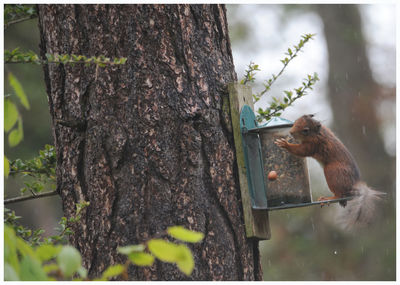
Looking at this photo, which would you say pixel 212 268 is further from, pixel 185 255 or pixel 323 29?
pixel 323 29

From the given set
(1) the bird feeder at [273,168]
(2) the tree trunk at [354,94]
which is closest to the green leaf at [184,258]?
(1) the bird feeder at [273,168]

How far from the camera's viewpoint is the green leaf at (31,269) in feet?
2.78

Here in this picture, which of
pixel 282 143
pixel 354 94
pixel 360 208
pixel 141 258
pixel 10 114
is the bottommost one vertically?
pixel 360 208

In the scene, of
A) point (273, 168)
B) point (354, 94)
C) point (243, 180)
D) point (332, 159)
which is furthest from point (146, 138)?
point (354, 94)

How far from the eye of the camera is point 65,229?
1.96 m

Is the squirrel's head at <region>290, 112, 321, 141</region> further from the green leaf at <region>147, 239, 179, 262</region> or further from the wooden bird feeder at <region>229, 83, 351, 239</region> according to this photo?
the green leaf at <region>147, 239, 179, 262</region>

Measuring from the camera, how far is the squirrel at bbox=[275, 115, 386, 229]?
7.89 feet

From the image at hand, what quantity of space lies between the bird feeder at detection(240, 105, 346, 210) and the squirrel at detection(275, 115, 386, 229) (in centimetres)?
6

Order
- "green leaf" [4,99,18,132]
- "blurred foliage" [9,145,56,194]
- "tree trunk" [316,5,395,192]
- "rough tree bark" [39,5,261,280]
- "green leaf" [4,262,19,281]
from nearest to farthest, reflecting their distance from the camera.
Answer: "green leaf" [4,262,19,281]
"green leaf" [4,99,18,132]
"rough tree bark" [39,5,261,280]
"blurred foliage" [9,145,56,194]
"tree trunk" [316,5,395,192]

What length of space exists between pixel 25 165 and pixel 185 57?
0.83 meters

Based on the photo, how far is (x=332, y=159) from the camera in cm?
244

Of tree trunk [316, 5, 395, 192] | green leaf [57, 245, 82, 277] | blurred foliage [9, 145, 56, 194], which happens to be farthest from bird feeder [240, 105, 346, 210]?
tree trunk [316, 5, 395, 192]

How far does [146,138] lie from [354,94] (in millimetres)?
6342

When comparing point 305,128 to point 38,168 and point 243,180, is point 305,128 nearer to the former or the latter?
point 243,180
